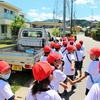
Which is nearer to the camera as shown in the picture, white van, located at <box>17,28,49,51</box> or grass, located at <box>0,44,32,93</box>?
grass, located at <box>0,44,32,93</box>

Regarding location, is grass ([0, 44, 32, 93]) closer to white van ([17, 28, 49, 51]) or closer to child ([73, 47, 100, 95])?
white van ([17, 28, 49, 51])

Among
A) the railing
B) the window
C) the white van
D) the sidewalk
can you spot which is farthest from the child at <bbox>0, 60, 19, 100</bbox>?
the window

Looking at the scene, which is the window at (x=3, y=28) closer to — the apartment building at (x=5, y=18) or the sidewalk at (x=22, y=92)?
the apartment building at (x=5, y=18)

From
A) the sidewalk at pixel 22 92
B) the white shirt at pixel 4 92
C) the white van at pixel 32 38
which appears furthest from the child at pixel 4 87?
the white van at pixel 32 38

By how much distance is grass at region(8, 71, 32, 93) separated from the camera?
6.40 meters

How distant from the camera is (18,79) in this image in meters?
7.33

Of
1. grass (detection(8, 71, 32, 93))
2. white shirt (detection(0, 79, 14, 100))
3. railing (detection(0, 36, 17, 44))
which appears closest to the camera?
white shirt (detection(0, 79, 14, 100))

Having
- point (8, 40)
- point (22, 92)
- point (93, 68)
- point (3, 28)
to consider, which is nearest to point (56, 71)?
point (93, 68)

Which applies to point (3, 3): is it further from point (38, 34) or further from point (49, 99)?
point (49, 99)

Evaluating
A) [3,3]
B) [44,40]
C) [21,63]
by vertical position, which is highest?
[3,3]

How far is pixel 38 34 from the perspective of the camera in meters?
9.83

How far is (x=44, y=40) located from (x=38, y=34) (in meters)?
0.48

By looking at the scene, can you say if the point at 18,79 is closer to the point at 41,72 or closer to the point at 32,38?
the point at 32,38

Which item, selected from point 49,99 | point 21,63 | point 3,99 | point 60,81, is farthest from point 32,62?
point 49,99
